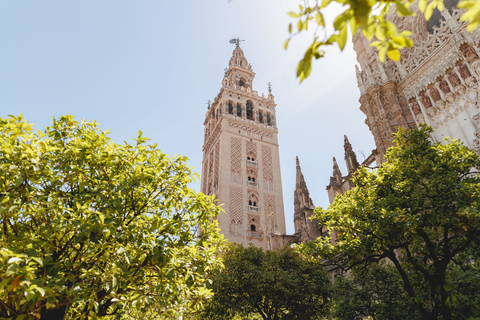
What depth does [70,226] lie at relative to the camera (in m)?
4.38

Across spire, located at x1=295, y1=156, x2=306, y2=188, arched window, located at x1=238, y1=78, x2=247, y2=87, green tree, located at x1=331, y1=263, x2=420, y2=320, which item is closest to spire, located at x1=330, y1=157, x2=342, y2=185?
spire, located at x1=295, y1=156, x2=306, y2=188

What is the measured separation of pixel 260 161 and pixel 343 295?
80.3 feet

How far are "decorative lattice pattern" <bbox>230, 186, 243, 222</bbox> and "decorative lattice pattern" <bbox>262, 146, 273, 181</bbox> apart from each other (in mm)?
4228

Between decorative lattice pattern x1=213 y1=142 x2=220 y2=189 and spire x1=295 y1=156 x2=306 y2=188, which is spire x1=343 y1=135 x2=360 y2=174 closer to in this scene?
spire x1=295 y1=156 x2=306 y2=188

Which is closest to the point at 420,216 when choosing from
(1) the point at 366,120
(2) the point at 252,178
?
(1) the point at 366,120

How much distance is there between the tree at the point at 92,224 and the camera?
4062 mm

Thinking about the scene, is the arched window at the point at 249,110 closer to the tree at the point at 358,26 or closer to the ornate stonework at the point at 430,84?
the ornate stonework at the point at 430,84

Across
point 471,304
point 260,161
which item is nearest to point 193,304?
point 471,304

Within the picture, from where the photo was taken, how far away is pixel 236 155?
3466 cm

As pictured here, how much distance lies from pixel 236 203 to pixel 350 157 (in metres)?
14.6

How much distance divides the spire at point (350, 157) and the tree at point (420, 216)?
10571 mm

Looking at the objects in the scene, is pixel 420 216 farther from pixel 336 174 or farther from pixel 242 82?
pixel 242 82

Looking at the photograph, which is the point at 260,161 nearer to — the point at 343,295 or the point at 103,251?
the point at 343,295

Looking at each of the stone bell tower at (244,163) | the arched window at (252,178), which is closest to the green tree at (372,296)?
the stone bell tower at (244,163)
